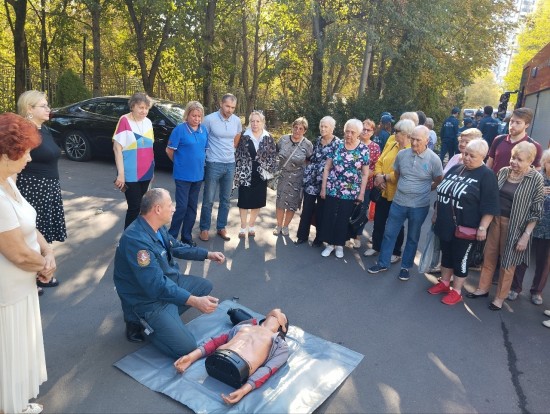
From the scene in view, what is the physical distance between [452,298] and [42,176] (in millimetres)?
4319

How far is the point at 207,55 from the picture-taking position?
14.2 metres

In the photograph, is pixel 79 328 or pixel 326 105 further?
pixel 326 105

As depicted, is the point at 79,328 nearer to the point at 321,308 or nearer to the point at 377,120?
the point at 321,308

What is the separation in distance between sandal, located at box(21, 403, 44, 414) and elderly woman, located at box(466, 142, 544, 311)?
13.7 feet

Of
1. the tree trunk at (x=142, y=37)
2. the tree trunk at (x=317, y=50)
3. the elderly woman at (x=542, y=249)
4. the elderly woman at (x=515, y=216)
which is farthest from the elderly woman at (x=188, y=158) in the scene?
the tree trunk at (x=142, y=37)

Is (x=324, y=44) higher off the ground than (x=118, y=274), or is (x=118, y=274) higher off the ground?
(x=324, y=44)

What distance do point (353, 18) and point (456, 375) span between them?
11.3 meters

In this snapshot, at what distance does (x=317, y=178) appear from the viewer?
19.4 ft

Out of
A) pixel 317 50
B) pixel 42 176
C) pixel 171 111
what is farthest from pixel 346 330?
pixel 317 50

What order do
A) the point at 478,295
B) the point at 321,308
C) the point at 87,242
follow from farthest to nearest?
1. the point at 87,242
2. the point at 478,295
3. the point at 321,308

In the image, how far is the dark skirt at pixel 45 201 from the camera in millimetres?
4168

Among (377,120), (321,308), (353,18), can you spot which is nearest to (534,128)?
(377,120)

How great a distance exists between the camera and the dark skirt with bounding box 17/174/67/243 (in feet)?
13.7

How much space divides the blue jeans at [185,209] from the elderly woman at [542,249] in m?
3.87
